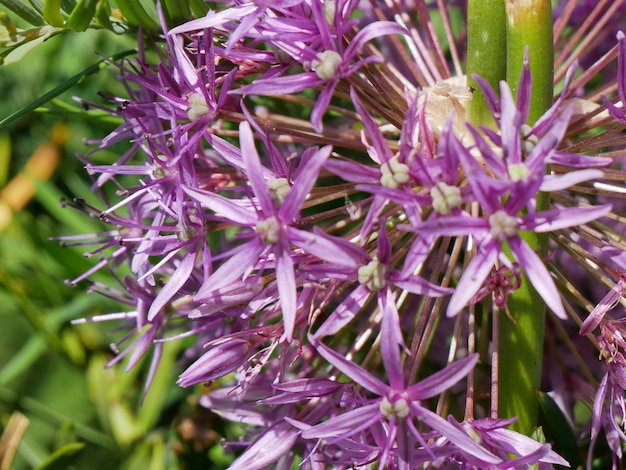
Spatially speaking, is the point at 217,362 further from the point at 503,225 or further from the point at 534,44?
the point at 534,44

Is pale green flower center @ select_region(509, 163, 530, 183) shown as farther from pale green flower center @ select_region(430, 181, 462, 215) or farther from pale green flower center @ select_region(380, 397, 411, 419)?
pale green flower center @ select_region(380, 397, 411, 419)

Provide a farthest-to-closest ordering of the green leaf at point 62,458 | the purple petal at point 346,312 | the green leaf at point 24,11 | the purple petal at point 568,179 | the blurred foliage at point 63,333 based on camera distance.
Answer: the blurred foliage at point 63,333, the green leaf at point 62,458, the green leaf at point 24,11, the purple petal at point 346,312, the purple petal at point 568,179

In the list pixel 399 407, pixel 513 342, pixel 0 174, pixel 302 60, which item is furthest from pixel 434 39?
pixel 0 174

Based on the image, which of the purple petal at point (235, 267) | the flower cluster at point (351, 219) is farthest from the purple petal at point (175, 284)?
the purple petal at point (235, 267)

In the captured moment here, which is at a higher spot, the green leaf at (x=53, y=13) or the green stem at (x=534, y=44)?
the green leaf at (x=53, y=13)

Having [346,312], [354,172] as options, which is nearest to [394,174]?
[354,172]

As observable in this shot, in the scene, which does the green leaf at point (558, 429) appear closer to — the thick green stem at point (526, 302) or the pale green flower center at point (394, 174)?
the thick green stem at point (526, 302)

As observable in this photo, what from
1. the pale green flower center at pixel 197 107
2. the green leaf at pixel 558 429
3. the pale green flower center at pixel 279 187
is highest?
the pale green flower center at pixel 197 107
